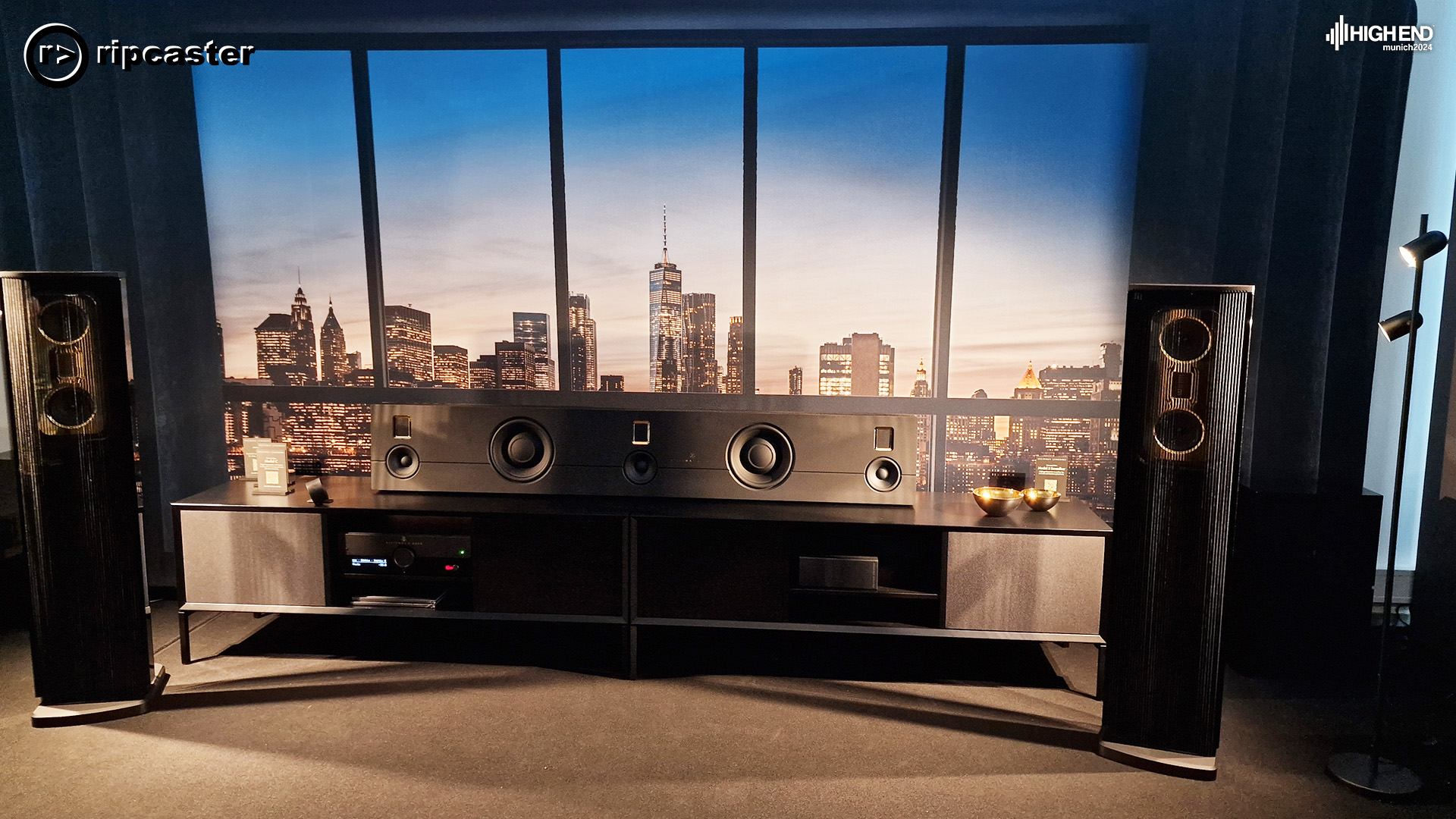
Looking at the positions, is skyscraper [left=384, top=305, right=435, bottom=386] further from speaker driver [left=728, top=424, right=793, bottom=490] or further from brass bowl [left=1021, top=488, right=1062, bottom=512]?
brass bowl [left=1021, top=488, right=1062, bottom=512]

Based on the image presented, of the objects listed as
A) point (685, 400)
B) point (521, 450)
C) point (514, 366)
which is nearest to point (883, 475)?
point (685, 400)

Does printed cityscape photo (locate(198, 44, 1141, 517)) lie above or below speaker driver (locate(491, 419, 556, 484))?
above

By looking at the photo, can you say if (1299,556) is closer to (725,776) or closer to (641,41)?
(725,776)

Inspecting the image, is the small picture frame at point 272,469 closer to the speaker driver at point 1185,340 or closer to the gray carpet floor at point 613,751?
the gray carpet floor at point 613,751

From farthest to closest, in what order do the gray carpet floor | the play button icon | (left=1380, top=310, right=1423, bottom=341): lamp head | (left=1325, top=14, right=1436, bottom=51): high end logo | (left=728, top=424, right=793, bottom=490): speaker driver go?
the play button icon → (left=728, top=424, right=793, bottom=490): speaker driver → (left=1325, top=14, right=1436, bottom=51): high end logo → (left=1380, top=310, right=1423, bottom=341): lamp head → the gray carpet floor

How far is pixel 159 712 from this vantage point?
2082 mm

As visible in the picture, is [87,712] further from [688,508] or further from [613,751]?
[688,508]

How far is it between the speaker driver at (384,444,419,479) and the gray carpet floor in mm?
592

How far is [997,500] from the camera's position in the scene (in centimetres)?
223

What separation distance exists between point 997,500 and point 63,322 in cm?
249

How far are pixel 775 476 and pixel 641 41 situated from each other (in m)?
1.66

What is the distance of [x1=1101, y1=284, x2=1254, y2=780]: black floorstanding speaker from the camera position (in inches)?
67.4

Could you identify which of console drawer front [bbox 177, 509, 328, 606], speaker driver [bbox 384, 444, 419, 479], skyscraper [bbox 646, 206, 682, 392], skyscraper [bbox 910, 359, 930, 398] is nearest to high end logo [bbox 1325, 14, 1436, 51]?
skyscraper [bbox 910, 359, 930, 398]

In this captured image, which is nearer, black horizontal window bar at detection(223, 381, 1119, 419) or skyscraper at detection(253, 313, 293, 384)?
black horizontal window bar at detection(223, 381, 1119, 419)
